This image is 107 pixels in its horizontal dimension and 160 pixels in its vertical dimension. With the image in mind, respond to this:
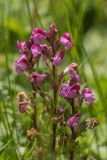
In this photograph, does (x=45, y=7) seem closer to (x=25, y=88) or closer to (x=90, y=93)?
(x=25, y=88)

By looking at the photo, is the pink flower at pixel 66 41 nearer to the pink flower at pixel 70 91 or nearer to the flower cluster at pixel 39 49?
the flower cluster at pixel 39 49

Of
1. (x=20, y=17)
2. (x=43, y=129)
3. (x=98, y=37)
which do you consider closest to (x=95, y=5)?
(x=98, y=37)

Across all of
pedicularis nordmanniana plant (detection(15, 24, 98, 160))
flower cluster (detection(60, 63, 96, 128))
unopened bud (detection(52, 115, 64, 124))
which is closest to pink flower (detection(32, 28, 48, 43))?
pedicularis nordmanniana plant (detection(15, 24, 98, 160))

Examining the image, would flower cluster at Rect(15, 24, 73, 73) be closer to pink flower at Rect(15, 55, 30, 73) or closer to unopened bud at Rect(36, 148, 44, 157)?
pink flower at Rect(15, 55, 30, 73)

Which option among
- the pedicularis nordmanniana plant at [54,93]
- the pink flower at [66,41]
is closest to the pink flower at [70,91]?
the pedicularis nordmanniana plant at [54,93]

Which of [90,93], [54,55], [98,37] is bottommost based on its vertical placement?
[90,93]
